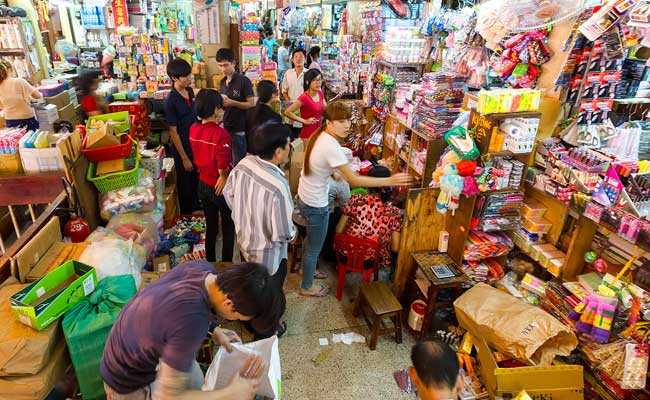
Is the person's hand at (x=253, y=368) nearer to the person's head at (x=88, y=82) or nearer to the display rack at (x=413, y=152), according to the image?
the display rack at (x=413, y=152)

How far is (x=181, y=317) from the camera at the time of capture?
1.51m

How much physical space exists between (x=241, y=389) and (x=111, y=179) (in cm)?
253

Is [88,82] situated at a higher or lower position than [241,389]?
higher

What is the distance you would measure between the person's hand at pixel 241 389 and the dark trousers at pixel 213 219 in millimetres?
A: 2127

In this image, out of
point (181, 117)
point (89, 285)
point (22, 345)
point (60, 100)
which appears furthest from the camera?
point (60, 100)

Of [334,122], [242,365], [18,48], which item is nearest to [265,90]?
[334,122]

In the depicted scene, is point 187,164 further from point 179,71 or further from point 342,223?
point 342,223

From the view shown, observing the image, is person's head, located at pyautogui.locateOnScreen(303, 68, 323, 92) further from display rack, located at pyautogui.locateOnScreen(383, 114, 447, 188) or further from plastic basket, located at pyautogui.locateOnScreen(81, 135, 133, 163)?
plastic basket, located at pyautogui.locateOnScreen(81, 135, 133, 163)

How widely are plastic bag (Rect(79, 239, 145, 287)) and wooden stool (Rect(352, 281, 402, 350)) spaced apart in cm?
180

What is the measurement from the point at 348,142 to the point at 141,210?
3422 mm

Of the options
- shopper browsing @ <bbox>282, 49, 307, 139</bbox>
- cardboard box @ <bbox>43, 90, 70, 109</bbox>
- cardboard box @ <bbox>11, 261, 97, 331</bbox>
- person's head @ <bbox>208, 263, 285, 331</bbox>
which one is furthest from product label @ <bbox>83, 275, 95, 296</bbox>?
cardboard box @ <bbox>43, 90, 70, 109</bbox>

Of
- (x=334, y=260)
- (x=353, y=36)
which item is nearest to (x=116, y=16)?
(x=353, y=36)

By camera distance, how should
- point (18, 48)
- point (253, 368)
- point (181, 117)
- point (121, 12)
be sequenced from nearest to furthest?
point (253, 368) < point (181, 117) < point (18, 48) < point (121, 12)

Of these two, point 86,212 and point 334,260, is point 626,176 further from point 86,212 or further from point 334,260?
point 86,212
